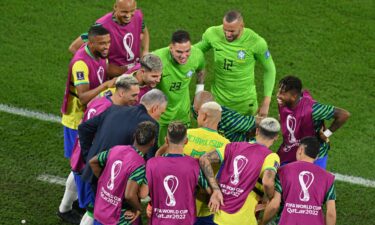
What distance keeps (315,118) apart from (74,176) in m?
2.50

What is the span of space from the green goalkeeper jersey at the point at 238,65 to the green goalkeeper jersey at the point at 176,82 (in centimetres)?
33

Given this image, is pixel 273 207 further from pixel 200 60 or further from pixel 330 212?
pixel 200 60

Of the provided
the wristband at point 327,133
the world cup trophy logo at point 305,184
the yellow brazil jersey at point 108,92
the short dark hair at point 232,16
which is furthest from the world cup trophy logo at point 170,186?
the short dark hair at point 232,16

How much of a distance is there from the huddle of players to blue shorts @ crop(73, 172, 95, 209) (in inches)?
0.4

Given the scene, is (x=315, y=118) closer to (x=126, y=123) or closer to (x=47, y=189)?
(x=126, y=123)

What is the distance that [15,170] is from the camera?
923cm

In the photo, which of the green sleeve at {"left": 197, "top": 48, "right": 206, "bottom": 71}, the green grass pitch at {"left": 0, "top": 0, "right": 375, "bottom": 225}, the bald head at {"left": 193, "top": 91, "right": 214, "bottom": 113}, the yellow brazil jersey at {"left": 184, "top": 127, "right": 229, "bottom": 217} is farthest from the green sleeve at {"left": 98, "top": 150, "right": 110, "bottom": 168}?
the green sleeve at {"left": 197, "top": 48, "right": 206, "bottom": 71}

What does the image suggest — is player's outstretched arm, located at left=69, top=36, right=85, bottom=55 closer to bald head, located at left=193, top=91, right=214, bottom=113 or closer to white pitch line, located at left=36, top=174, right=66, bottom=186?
white pitch line, located at left=36, top=174, right=66, bottom=186

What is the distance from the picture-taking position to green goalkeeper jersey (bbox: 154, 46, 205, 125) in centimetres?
841

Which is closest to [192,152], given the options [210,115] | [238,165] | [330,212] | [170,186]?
[210,115]

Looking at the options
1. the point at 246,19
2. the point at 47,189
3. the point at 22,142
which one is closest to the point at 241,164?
the point at 47,189

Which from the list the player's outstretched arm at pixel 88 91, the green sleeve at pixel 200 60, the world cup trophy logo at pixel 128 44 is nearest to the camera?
the player's outstretched arm at pixel 88 91

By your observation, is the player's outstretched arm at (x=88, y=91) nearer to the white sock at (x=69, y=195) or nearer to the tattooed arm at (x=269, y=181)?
the white sock at (x=69, y=195)

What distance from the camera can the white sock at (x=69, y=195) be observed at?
8.23 metres
